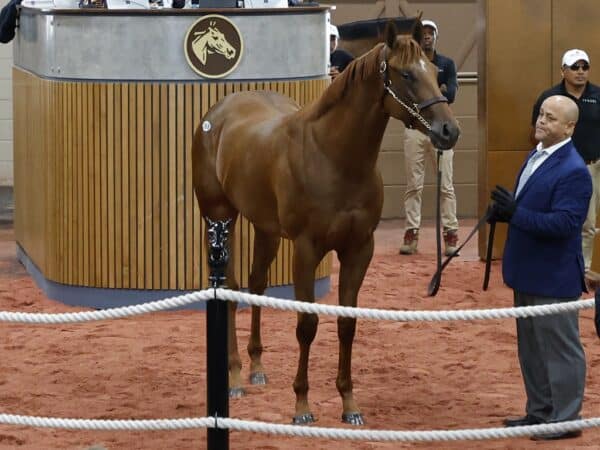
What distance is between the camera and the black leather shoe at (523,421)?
775 centimetres

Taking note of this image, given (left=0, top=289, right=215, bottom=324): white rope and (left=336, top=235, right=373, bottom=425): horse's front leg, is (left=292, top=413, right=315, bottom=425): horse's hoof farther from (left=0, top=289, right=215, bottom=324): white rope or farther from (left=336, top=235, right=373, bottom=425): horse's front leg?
(left=0, top=289, right=215, bottom=324): white rope

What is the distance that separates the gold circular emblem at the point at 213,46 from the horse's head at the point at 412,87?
3.18 m

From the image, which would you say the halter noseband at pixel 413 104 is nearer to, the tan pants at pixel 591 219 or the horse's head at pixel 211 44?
the horse's head at pixel 211 44

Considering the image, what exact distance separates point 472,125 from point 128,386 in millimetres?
7801

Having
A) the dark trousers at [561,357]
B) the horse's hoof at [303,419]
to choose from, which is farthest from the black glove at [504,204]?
the horse's hoof at [303,419]

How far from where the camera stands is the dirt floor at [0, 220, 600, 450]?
306 inches

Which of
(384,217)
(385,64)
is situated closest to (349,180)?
(385,64)

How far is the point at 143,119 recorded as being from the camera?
10805 mm

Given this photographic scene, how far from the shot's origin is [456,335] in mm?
10312

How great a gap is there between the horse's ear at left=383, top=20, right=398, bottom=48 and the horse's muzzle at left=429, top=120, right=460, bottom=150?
527mm

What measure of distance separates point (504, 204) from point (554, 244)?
13.3 inches

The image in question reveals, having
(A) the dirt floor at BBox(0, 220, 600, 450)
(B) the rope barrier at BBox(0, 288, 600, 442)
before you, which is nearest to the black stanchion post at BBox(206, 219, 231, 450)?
(B) the rope barrier at BBox(0, 288, 600, 442)

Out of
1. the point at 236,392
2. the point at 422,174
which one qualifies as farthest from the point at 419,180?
the point at 236,392

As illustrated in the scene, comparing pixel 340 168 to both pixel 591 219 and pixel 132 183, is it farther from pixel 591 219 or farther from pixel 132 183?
A: pixel 591 219
